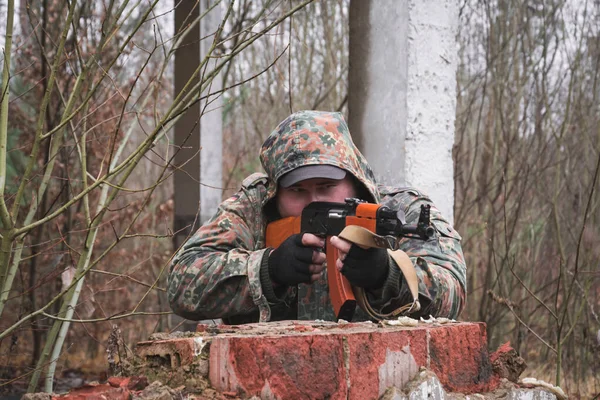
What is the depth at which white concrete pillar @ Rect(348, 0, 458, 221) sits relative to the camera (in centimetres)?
454

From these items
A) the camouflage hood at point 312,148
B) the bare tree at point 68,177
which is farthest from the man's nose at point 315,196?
the bare tree at point 68,177

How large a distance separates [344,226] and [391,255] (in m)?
0.20

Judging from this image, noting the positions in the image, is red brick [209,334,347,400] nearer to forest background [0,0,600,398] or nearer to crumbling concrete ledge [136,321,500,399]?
crumbling concrete ledge [136,321,500,399]

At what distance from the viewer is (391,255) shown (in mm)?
3043

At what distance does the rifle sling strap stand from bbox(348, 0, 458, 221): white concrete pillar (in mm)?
1442

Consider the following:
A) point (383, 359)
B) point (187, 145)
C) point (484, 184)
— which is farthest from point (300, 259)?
point (484, 184)

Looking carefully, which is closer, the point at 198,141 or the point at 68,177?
the point at 68,177

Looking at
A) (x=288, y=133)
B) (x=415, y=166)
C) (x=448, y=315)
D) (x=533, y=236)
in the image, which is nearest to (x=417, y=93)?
(x=415, y=166)

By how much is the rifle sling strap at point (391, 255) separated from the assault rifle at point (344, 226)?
1 centimetres

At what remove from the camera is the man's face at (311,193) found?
11.3 ft

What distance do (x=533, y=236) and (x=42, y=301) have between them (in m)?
3.85

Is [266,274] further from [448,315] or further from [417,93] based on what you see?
[417,93]

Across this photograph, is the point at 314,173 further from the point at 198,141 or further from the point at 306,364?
the point at 198,141

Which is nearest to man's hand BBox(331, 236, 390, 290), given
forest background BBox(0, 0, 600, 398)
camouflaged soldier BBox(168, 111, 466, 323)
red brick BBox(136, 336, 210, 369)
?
camouflaged soldier BBox(168, 111, 466, 323)
